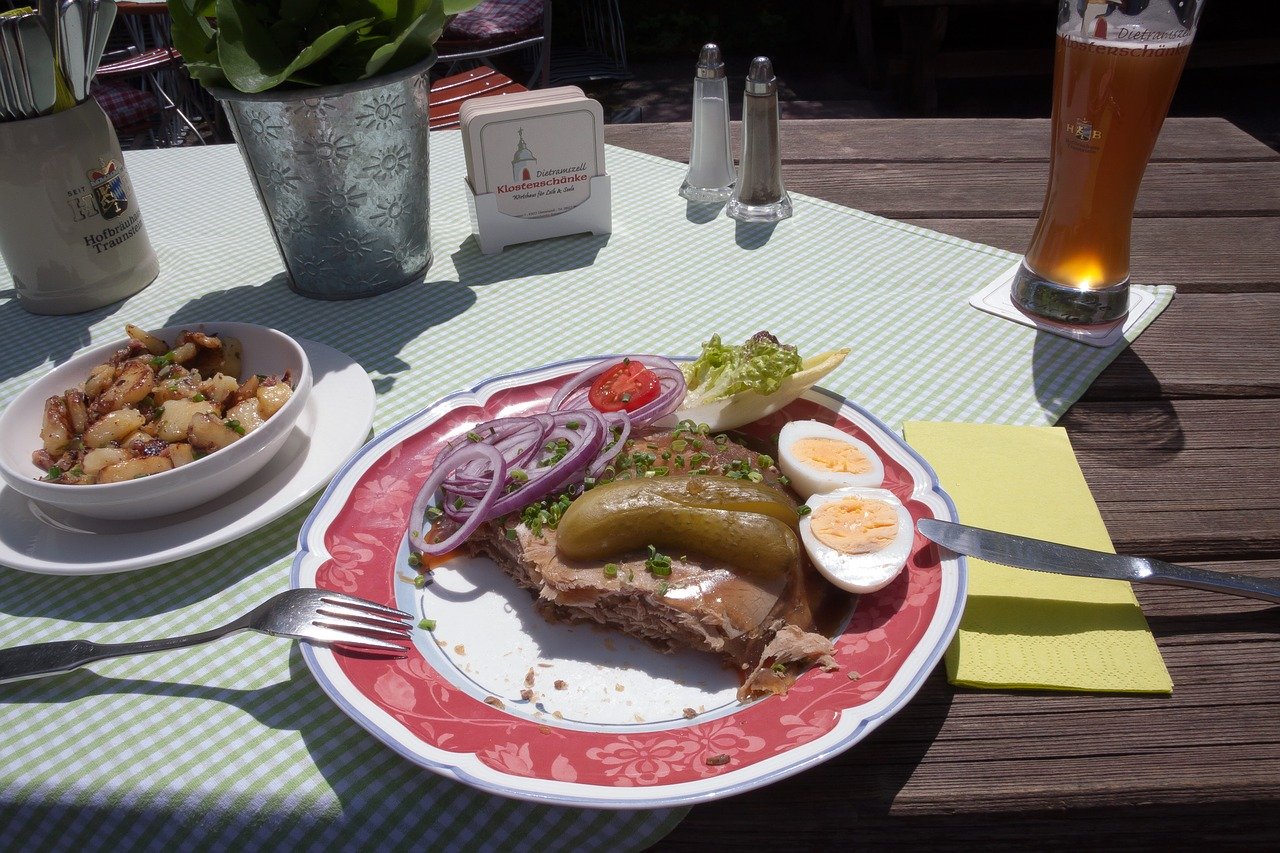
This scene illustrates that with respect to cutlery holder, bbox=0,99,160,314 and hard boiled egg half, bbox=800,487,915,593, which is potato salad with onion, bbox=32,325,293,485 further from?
hard boiled egg half, bbox=800,487,915,593

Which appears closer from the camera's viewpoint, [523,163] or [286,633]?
[286,633]

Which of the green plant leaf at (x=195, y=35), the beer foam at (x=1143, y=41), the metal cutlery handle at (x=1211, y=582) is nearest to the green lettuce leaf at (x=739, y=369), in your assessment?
the metal cutlery handle at (x=1211, y=582)

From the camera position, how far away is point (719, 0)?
37.9 ft

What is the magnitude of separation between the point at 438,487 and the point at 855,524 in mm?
742

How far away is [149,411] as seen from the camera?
1.66 meters

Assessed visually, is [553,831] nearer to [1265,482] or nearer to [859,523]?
[859,523]

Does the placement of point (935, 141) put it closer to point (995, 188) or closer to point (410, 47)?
point (995, 188)

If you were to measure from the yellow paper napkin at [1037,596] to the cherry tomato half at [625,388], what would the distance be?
0.55 metres

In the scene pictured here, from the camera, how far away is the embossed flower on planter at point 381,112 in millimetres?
2107

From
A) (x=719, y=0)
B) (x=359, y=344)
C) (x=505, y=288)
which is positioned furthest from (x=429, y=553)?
(x=719, y=0)

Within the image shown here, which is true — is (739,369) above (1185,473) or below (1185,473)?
above

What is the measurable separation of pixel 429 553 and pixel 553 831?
0.56 meters

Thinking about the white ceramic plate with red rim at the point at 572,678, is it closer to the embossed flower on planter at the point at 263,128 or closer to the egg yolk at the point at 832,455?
the egg yolk at the point at 832,455

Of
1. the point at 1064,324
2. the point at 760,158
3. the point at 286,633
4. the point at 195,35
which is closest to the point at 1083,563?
the point at 1064,324
